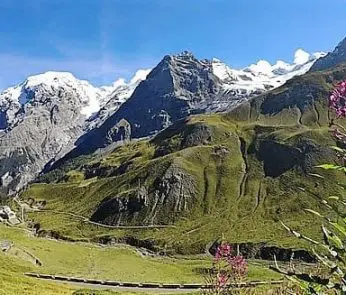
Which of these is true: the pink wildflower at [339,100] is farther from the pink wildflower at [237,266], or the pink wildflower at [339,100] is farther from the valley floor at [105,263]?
the valley floor at [105,263]

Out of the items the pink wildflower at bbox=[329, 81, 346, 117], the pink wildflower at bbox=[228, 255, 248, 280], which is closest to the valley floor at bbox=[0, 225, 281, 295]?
the pink wildflower at bbox=[228, 255, 248, 280]

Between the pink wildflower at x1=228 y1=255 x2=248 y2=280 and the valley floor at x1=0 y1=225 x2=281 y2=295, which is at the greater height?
the pink wildflower at x1=228 y1=255 x2=248 y2=280

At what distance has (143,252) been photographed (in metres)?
189


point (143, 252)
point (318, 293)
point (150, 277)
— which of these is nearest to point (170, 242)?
point (143, 252)

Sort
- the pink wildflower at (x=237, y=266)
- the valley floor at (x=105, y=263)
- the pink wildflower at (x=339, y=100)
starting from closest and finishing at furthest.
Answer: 1. the pink wildflower at (x=339, y=100)
2. the pink wildflower at (x=237, y=266)
3. the valley floor at (x=105, y=263)

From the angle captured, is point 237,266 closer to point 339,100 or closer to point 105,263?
point 339,100

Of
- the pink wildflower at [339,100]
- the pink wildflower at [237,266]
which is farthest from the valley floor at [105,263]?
the pink wildflower at [339,100]

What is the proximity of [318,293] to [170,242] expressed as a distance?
641 ft

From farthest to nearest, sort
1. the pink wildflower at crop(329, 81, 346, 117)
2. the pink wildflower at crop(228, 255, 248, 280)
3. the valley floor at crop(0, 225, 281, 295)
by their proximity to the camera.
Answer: the valley floor at crop(0, 225, 281, 295), the pink wildflower at crop(228, 255, 248, 280), the pink wildflower at crop(329, 81, 346, 117)

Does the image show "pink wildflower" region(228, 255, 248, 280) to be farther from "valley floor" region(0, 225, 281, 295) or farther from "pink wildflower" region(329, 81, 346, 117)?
"valley floor" region(0, 225, 281, 295)

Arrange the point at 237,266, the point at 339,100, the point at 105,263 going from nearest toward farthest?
1. the point at 339,100
2. the point at 237,266
3. the point at 105,263

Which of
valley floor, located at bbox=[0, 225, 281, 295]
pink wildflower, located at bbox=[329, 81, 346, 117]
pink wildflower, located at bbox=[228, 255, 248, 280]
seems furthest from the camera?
valley floor, located at bbox=[0, 225, 281, 295]

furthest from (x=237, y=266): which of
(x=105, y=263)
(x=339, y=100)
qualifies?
(x=105, y=263)

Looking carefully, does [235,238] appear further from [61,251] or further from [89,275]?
[89,275]
